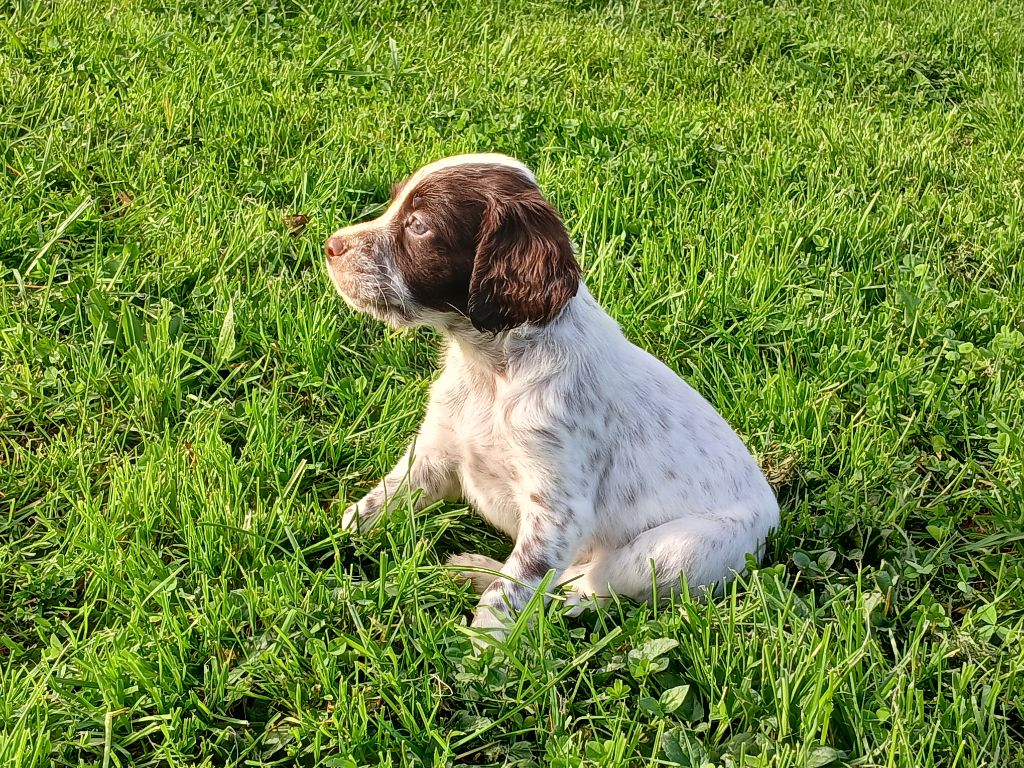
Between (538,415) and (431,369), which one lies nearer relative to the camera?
(538,415)

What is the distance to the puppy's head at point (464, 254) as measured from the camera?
101 inches

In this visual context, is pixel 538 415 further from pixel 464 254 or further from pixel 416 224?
pixel 416 224

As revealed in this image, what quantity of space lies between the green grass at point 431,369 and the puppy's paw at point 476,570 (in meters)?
0.09

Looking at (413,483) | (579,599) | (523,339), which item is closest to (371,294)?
(523,339)

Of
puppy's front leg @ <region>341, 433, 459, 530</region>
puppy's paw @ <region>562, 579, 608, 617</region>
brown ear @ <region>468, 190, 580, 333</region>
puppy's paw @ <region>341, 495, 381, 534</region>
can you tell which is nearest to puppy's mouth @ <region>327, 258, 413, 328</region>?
brown ear @ <region>468, 190, 580, 333</region>

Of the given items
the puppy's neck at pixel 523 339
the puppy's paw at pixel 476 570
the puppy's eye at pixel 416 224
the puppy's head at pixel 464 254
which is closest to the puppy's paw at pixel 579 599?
the puppy's paw at pixel 476 570

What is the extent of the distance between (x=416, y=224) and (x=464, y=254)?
0.50 ft

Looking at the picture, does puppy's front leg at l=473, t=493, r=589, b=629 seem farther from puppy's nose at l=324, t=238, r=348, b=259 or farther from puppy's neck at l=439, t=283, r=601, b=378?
puppy's nose at l=324, t=238, r=348, b=259

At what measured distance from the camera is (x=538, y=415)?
9.00ft

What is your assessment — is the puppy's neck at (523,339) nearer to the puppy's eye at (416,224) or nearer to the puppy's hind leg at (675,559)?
the puppy's eye at (416,224)

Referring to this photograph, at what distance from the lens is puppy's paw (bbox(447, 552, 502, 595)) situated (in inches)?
115

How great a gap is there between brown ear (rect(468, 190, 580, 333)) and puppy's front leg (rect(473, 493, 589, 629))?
0.55 metres

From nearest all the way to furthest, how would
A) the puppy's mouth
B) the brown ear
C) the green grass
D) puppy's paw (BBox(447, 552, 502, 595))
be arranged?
the green grass < the brown ear < the puppy's mouth < puppy's paw (BBox(447, 552, 502, 595))

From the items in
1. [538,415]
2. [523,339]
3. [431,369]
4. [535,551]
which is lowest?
[431,369]
